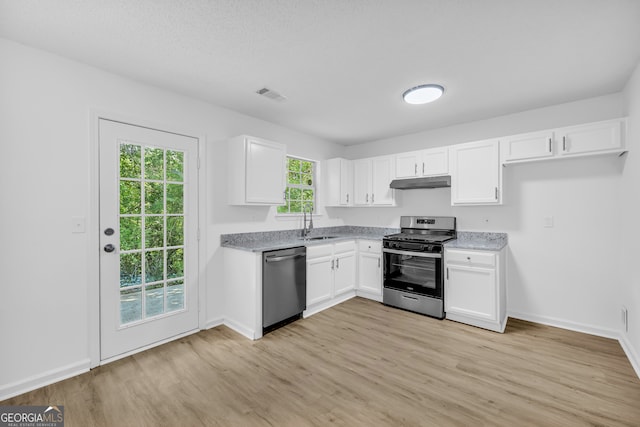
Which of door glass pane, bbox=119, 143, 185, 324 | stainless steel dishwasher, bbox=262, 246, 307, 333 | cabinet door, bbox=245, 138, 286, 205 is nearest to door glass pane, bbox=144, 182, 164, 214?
door glass pane, bbox=119, 143, 185, 324

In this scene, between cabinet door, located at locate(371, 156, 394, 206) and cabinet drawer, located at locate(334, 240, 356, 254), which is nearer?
cabinet drawer, located at locate(334, 240, 356, 254)

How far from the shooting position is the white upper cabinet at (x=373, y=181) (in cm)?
420

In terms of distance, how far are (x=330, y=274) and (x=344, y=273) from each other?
0.33 metres

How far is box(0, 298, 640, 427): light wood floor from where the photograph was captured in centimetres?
176

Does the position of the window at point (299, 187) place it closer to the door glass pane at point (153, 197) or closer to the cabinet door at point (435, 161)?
the door glass pane at point (153, 197)

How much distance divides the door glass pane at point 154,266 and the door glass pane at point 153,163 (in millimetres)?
740

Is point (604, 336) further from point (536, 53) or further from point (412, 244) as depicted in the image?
point (536, 53)

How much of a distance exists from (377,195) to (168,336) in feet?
10.6

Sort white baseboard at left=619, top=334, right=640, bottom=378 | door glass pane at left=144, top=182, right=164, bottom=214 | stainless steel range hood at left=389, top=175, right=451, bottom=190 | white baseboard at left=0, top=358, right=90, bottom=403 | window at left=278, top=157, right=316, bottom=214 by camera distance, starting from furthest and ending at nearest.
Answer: window at left=278, top=157, right=316, bottom=214 → stainless steel range hood at left=389, top=175, right=451, bottom=190 → door glass pane at left=144, top=182, right=164, bottom=214 → white baseboard at left=619, top=334, right=640, bottom=378 → white baseboard at left=0, top=358, right=90, bottom=403

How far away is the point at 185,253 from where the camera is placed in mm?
2906

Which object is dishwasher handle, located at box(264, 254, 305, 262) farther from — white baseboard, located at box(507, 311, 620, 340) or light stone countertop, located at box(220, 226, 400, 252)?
white baseboard, located at box(507, 311, 620, 340)

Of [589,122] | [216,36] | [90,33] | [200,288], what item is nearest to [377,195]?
[589,122]

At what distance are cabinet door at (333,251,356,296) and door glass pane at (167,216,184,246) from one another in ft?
6.34

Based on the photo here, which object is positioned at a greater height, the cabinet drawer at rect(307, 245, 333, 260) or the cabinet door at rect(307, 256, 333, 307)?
the cabinet drawer at rect(307, 245, 333, 260)
